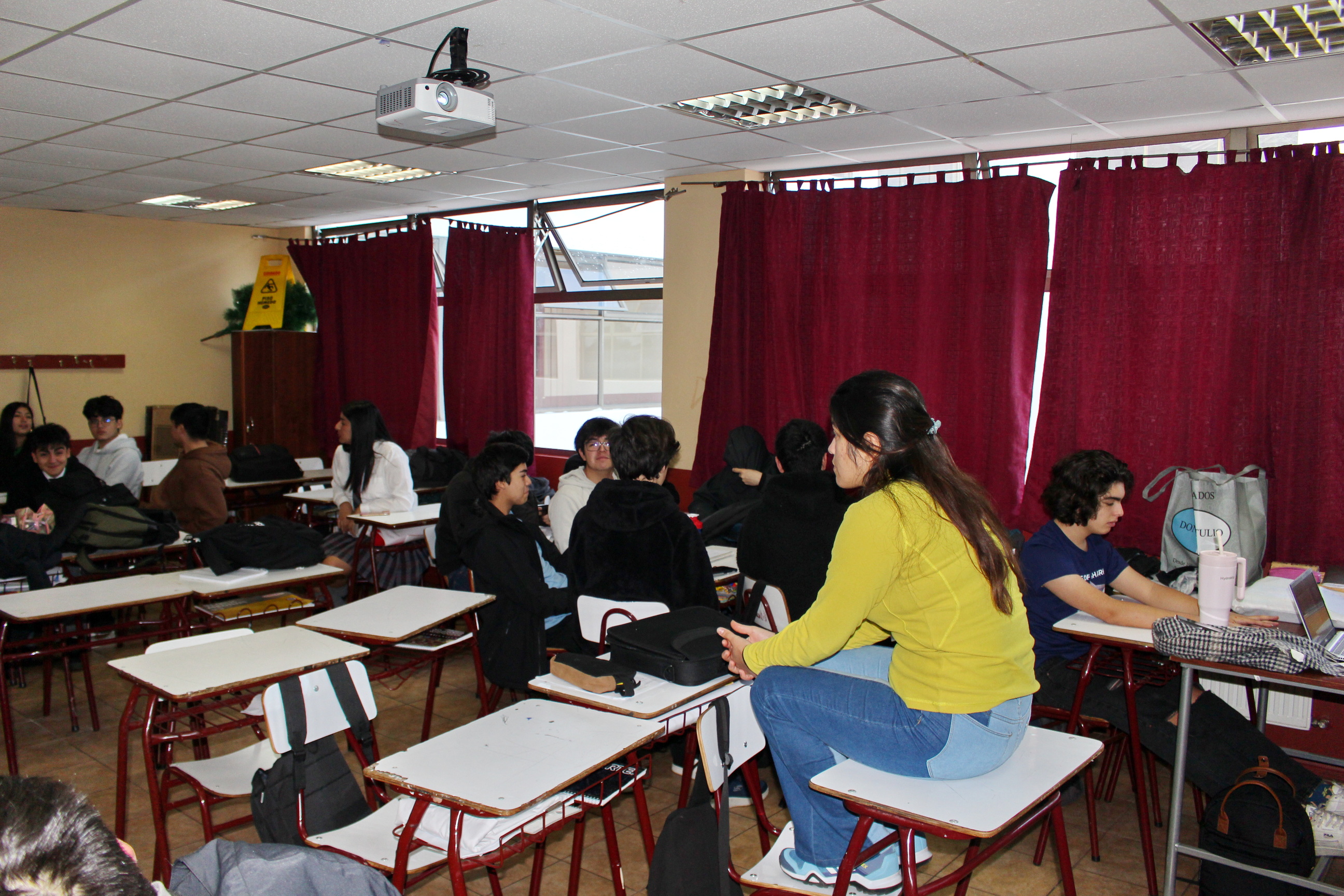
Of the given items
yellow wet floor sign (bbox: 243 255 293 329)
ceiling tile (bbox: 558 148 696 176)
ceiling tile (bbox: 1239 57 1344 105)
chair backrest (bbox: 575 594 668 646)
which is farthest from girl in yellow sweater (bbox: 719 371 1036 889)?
yellow wet floor sign (bbox: 243 255 293 329)

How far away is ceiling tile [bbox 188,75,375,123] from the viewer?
3.60m

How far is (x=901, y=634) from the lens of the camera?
6.07ft

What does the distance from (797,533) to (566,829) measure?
119cm

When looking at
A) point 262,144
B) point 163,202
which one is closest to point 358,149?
point 262,144

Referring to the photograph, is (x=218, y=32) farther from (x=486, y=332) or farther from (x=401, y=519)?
(x=486, y=332)

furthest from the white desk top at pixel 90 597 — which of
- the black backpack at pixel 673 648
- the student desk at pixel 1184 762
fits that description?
the student desk at pixel 1184 762

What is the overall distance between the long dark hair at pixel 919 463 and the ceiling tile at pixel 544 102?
2.23 metres

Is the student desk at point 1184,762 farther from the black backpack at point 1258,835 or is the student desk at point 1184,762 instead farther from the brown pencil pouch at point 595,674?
the brown pencil pouch at point 595,674

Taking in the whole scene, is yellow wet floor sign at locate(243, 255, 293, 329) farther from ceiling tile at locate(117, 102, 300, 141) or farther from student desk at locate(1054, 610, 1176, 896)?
student desk at locate(1054, 610, 1176, 896)

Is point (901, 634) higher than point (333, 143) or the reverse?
the reverse

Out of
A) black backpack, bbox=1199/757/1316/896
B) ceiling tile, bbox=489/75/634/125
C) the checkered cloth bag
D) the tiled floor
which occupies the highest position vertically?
ceiling tile, bbox=489/75/634/125

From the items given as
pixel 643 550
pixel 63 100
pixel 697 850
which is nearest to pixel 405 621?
pixel 643 550

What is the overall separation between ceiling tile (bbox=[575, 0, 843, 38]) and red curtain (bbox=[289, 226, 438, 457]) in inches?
176

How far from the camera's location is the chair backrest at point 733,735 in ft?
5.97
